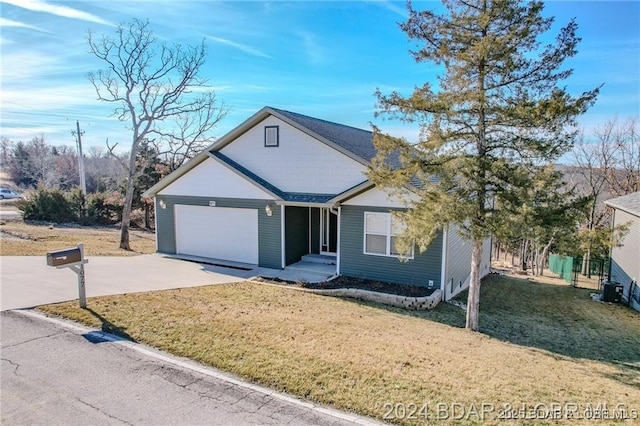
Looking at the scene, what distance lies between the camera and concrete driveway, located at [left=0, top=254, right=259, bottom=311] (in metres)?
9.23

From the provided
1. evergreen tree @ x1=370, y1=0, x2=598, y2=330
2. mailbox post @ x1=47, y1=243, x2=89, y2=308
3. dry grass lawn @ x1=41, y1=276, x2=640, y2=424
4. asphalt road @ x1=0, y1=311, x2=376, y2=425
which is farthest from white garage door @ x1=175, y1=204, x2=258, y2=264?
asphalt road @ x1=0, y1=311, x2=376, y2=425

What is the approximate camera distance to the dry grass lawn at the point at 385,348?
5301 millimetres

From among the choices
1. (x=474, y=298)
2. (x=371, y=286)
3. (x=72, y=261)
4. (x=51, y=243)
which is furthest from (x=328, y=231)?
(x=51, y=243)

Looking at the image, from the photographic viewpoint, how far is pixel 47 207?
28578mm

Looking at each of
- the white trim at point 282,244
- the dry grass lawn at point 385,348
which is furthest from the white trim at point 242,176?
the dry grass lawn at point 385,348

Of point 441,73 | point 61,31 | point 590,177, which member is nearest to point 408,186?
point 441,73

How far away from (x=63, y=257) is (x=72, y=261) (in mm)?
218

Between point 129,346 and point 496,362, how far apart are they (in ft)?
22.1

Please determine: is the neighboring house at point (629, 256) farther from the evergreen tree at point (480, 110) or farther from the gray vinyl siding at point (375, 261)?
the evergreen tree at point (480, 110)

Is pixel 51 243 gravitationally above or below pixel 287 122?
below

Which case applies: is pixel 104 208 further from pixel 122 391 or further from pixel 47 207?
pixel 122 391

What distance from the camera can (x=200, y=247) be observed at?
16719 millimetres

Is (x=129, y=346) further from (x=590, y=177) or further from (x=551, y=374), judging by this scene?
(x=590, y=177)

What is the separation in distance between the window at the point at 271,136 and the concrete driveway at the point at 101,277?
17.4 feet
